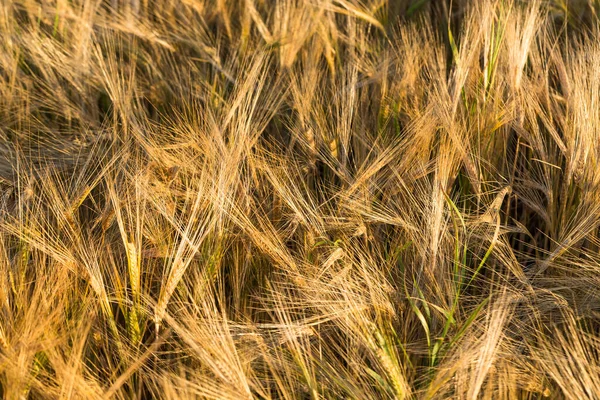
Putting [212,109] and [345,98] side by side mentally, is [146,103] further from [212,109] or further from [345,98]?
[345,98]

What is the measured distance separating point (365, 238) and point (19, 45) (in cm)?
100

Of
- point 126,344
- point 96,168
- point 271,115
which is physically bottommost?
point 126,344

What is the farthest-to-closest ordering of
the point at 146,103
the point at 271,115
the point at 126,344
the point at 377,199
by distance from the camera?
the point at 146,103
the point at 271,115
the point at 377,199
the point at 126,344

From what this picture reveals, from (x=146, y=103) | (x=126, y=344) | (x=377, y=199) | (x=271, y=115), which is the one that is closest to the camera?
(x=126, y=344)

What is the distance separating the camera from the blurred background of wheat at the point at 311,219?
118cm

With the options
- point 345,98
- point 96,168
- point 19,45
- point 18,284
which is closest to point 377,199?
point 345,98

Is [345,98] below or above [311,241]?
above

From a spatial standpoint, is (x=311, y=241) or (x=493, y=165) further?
(x=493, y=165)

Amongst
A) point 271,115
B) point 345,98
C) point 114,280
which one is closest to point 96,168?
point 114,280

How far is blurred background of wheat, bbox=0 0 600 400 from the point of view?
118 centimetres

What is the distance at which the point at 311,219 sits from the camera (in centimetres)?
134

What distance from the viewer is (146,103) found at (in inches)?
70.5

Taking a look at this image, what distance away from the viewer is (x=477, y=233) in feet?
4.48

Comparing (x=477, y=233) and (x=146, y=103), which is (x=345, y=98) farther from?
(x=146, y=103)
